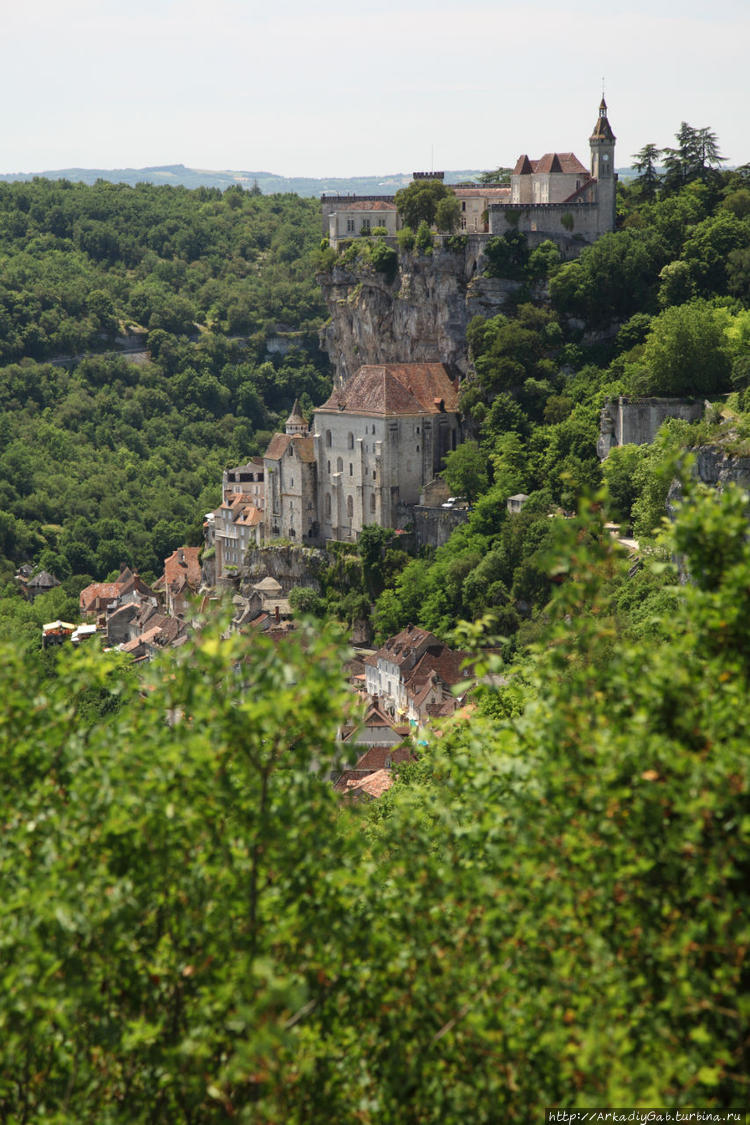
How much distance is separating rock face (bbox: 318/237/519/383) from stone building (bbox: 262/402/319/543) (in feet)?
24.4

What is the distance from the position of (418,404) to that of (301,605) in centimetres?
1048

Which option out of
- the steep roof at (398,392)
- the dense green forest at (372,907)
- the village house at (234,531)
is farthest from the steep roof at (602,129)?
the dense green forest at (372,907)

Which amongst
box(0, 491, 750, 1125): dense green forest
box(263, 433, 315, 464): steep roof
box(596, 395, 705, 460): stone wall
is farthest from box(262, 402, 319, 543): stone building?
box(0, 491, 750, 1125): dense green forest

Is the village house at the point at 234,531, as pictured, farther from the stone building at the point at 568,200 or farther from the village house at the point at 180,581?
the stone building at the point at 568,200

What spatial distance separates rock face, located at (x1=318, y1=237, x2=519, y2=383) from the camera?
70.4 metres

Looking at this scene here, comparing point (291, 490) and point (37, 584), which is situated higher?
point (291, 490)

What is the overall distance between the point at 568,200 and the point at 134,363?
65193 millimetres

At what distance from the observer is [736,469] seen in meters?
43.9

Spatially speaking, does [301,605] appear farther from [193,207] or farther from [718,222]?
[193,207]

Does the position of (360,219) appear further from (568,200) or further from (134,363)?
(134,363)

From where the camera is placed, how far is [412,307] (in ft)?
244

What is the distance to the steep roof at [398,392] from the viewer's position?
219ft

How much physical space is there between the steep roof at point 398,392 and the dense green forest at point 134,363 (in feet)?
58.9

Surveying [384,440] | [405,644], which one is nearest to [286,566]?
[384,440]
